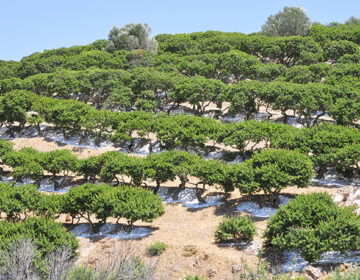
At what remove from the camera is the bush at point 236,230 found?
30.5 metres

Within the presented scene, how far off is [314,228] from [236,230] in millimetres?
6354

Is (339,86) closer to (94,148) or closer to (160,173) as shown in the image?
(160,173)

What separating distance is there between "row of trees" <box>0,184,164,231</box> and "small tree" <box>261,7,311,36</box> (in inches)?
3806

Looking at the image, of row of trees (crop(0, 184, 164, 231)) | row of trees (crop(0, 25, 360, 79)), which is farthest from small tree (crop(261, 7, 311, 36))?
row of trees (crop(0, 184, 164, 231))

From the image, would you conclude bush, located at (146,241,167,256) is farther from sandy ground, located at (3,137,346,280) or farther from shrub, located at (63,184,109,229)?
shrub, located at (63,184,109,229)

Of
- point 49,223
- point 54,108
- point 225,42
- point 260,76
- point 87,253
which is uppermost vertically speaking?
point 225,42

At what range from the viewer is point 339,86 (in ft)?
214

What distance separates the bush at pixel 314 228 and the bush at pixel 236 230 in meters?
1.82

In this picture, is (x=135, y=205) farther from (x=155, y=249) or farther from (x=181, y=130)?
(x=181, y=130)

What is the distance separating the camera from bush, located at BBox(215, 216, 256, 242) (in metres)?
30.5

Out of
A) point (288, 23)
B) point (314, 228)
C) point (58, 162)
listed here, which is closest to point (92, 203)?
point (58, 162)

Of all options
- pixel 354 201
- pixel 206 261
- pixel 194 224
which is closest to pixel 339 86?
pixel 354 201

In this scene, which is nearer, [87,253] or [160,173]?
[87,253]

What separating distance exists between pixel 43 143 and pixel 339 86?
54852mm
